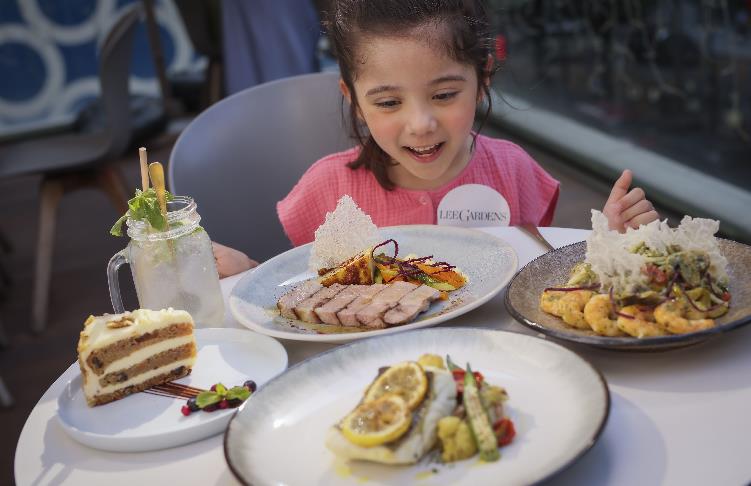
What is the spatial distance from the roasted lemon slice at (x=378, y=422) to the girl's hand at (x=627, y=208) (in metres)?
0.66

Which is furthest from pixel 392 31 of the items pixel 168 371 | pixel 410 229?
pixel 168 371

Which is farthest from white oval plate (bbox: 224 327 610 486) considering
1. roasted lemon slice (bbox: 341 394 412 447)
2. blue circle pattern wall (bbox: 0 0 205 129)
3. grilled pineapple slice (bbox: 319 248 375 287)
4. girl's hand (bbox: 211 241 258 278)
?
blue circle pattern wall (bbox: 0 0 205 129)

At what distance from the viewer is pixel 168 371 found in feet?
3.75

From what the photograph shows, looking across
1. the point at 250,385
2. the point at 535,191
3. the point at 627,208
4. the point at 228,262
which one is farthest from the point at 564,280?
the point at 535,191

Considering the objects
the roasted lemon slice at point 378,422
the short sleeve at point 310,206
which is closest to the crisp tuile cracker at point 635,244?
the roasted lemon slice at point 378,422

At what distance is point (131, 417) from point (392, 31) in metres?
0.93

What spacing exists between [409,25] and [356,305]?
2.17 ft

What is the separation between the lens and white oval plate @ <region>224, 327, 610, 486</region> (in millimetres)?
831

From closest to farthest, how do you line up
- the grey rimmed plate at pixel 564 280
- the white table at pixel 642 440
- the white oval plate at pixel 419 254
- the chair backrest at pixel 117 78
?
1. the white table at pixel 642 440
2. the grey rimmed plate at pixel 564 280
3. the white oval plate at pixel 419 254
4. the chair backrest at pixel 117 78

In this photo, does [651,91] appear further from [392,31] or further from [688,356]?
[688,356]

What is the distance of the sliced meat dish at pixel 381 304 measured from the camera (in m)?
1.19

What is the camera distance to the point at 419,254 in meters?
1.48

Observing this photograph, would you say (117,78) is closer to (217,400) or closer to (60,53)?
(217,400)

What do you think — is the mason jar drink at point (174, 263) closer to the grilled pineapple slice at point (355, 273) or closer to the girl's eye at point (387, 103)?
the grilled pineapple slice at point (355, 273)
